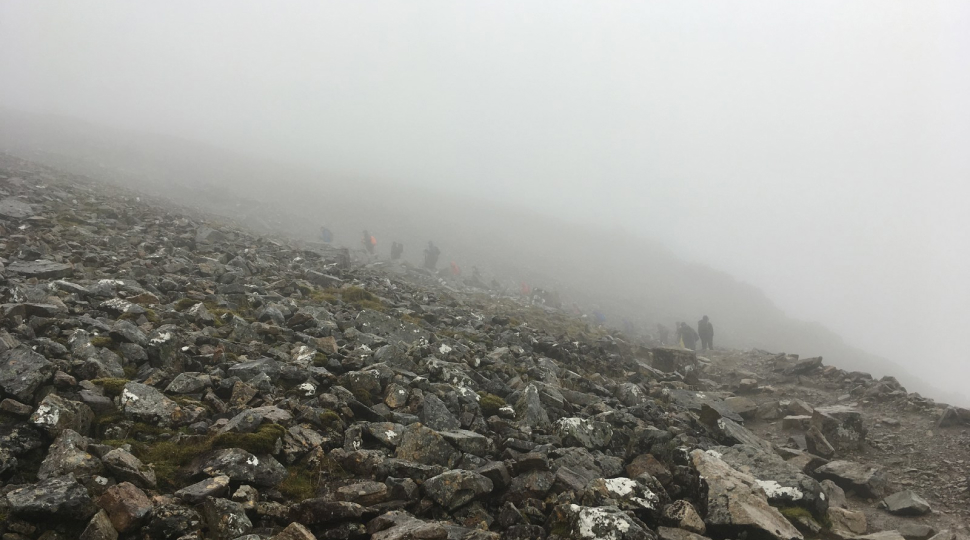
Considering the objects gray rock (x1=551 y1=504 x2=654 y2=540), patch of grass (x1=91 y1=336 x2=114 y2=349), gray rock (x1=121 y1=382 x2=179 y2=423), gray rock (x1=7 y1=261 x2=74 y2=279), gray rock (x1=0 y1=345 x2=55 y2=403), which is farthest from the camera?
gray rock (x1=7 y1=261 x2=74 y2=279)

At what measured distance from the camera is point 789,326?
264 ft

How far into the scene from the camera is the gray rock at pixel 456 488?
6.47 m

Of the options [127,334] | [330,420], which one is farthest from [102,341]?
[330,420]

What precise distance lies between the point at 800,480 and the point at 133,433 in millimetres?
10836

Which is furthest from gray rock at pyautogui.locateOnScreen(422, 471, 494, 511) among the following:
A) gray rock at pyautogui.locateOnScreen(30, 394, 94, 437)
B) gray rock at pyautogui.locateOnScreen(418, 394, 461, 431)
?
gray rock at pyautogui.locateOnScreen(30, 394, 94, 437)

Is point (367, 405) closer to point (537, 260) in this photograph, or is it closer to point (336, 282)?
point (336, 282)

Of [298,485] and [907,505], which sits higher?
[907,505]

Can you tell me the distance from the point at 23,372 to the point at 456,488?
20.7 feet

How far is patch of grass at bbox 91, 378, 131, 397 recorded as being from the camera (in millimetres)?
7064

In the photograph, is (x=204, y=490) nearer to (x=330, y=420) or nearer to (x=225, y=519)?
(x=225, y=519)

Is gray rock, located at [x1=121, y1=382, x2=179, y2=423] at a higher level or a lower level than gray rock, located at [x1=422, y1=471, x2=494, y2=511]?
higher

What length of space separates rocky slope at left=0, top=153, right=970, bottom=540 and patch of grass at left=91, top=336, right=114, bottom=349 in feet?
0.16

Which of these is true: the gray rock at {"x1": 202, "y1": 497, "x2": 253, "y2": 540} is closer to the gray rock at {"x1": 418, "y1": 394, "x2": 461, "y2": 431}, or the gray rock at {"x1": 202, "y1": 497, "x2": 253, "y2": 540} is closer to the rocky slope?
the rocky slope

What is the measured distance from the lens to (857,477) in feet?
31.1
